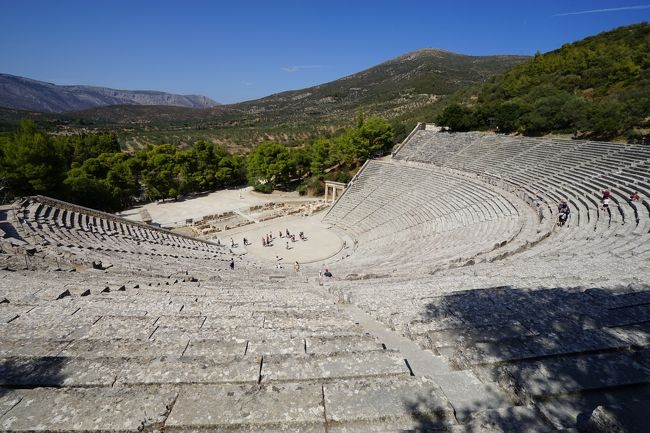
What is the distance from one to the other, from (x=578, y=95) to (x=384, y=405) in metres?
47.5

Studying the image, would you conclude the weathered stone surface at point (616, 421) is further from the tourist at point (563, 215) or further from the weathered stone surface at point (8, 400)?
the tourist at point (563, 215)

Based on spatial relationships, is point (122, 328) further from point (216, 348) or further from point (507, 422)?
point (507, 422)

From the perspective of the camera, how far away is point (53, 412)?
7.06 feet

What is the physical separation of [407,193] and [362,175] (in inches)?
286

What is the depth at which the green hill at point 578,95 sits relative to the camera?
28.2 metres

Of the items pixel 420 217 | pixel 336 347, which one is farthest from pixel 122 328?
pixel 420 217

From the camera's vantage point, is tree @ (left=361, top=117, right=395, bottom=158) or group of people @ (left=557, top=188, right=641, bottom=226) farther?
tree @ (left=361, top=117, right=395, bottom=158)

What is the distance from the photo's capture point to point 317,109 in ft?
403

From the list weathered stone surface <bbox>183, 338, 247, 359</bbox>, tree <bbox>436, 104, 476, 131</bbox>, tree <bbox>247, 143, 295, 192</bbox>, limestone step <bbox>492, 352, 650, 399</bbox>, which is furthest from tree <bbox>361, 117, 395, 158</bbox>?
limestone step <bbox>492, 352, 650, 399</bbox>

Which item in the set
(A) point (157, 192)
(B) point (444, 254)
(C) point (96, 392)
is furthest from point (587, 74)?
(C) point (96, 392)

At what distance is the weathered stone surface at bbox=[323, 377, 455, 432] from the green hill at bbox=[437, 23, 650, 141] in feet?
111

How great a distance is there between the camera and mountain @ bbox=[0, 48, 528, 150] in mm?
81375

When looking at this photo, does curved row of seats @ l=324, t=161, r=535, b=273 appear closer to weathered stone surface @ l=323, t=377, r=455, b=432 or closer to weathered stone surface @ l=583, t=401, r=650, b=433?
weathered stone surface @ l=323, t=377, r=455, b=432

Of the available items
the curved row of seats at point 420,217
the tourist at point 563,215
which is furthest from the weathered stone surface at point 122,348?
the tourist at point 563,215
